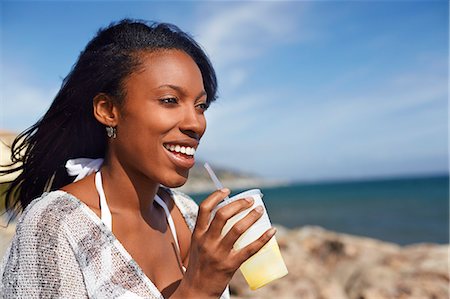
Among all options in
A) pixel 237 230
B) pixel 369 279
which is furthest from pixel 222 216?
pixel 369 279

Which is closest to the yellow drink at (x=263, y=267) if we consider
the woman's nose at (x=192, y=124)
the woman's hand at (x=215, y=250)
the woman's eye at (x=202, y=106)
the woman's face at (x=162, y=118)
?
the woman's hand at (x=215, y=250)

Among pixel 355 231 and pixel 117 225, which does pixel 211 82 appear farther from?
pixel 355 231

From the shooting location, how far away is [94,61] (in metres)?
2.26

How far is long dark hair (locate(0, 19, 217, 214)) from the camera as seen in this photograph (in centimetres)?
219

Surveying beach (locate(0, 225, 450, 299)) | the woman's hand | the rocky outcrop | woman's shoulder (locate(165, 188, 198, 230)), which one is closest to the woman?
the woman's hand

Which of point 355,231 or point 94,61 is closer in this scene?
point 94,61

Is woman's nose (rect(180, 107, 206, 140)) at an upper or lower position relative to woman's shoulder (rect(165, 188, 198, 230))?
upper

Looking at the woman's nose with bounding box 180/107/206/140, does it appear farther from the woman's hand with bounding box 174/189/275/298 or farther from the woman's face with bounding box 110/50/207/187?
the woman's hand with bounding box 174/189/275/298

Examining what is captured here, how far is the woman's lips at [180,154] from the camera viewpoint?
6.81ft

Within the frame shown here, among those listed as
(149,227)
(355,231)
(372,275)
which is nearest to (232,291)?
(372,275)

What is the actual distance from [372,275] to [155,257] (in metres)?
4.00

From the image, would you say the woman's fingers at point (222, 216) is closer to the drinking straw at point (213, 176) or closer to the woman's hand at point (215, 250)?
the woman's hand at point (215, 250)

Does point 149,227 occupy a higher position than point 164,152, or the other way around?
point 164,152

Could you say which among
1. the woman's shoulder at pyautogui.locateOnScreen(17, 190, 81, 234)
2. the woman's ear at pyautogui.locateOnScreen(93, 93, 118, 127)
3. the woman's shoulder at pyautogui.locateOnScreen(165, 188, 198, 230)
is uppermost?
the woman's ear at pyautogui.locateOnScreen(93, 93, 118, 127)
